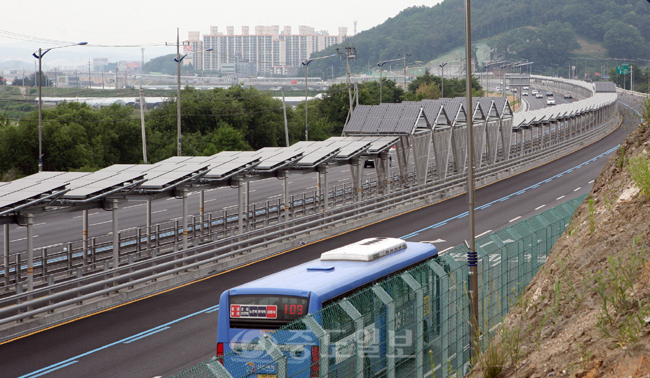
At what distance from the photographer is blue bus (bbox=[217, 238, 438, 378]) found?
7820mm

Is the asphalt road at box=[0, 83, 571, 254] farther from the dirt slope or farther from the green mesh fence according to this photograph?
the dirt slope

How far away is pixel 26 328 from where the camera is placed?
632 inches

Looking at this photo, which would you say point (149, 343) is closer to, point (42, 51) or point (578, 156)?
point (42, 51)

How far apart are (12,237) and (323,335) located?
26381mm

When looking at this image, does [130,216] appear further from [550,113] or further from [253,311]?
[550,113]

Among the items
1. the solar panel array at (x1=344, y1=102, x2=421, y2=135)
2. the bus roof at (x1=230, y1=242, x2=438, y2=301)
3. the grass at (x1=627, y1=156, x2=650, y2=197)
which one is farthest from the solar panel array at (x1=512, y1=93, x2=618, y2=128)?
the grass at (x1=627, y1=156, x2=650, y2=197)

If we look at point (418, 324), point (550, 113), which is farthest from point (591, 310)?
point (550, 113)

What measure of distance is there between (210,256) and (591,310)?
17.7m

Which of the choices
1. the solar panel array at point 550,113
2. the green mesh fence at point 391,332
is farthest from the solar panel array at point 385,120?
the green mesh fence at point 391,332

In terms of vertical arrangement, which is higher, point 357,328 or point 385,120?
point 385,120

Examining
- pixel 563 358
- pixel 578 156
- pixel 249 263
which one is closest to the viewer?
pixel 563 358

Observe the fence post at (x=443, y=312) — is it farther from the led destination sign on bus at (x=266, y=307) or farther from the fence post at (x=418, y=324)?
the led destination sign on bus at (x=266, y=307)

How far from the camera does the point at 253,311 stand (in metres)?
10.6

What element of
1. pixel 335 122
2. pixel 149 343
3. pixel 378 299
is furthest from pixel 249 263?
pixel 335 122
